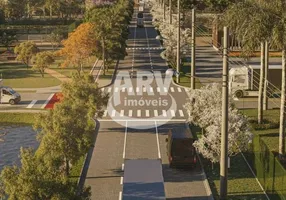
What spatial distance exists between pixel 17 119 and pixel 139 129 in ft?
34.5

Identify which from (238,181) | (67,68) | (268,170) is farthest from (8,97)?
(268,170)

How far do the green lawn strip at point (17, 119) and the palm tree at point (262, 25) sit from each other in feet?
60.4

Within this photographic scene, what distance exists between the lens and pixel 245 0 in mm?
30906

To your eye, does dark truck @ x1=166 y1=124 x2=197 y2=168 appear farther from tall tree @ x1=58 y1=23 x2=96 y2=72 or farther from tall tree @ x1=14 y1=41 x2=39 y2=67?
tall tree @ x1=14 y1=41 x2=39 y2=67

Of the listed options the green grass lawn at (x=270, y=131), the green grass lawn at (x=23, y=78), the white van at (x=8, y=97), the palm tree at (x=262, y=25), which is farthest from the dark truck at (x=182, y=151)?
the green grass lawn at (x=23, y=78)

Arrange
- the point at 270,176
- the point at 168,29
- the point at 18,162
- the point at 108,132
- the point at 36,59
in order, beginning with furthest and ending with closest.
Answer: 1. the point at 168,29
2. the point at 36,59
3. the point at 108,132
4. the point at 18,162
5. the point at 270,176

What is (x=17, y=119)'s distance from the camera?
133 ft

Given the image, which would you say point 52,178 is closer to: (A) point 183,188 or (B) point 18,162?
(A) point 183,188

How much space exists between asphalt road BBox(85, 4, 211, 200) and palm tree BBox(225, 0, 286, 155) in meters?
7.03

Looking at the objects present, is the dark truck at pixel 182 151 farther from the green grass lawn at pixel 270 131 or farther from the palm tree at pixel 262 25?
the green grass lawn at pixel 270 131

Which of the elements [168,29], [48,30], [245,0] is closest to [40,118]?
[245,0]

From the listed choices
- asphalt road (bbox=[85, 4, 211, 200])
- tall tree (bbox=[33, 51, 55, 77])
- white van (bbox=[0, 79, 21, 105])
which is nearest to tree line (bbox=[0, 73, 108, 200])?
asphalt road (bbox=[85, 4, 211, 200])

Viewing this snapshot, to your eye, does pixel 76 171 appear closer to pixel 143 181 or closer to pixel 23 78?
pixel 143 181

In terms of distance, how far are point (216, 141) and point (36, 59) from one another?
33797 millimetres
